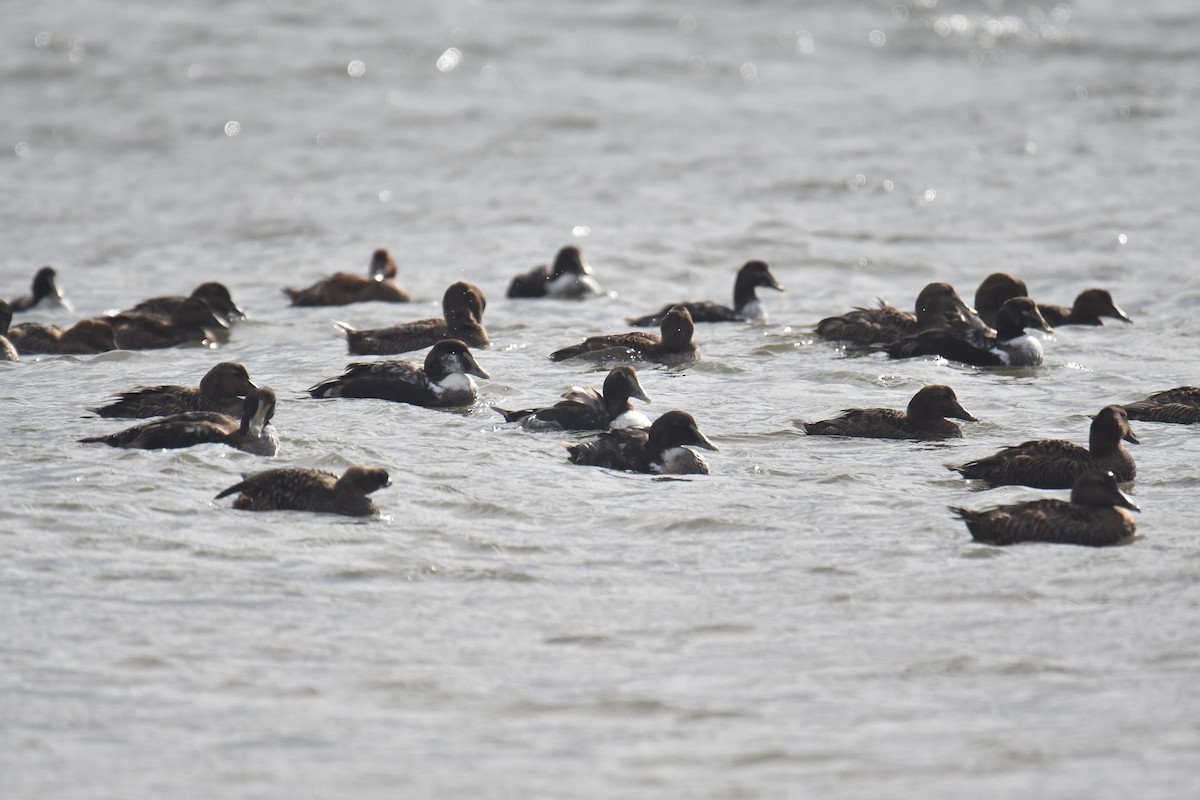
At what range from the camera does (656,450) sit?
398 inches

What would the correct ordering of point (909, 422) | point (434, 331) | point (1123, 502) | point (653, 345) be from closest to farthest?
point (1123, 502), point (909, 422), point (653, 345), point (434, 331)

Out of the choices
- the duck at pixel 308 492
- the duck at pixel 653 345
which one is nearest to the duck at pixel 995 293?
the duck at pixel 653 345

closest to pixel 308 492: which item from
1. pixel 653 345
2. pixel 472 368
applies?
pixel 472 368

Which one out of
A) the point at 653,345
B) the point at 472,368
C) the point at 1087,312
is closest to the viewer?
the point at 472,368

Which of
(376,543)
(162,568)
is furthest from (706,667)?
(162,568)

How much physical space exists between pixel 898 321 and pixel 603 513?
5.84 meters

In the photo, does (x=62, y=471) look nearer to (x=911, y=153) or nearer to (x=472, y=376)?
(x=472, y=376)

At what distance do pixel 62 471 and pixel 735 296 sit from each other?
7.64 m

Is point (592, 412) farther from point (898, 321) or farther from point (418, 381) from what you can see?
point (898, 321)

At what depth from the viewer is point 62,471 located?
9.70m

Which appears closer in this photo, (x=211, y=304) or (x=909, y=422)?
(x=909, y=422)

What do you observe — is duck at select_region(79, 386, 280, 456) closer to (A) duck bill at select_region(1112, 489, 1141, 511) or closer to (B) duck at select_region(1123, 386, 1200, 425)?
(A) duck bill at select_region(1112, 489, 1141, 511)

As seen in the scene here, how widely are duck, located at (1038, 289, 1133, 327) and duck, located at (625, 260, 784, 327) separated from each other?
249cm

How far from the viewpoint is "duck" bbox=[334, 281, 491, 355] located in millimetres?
13992
